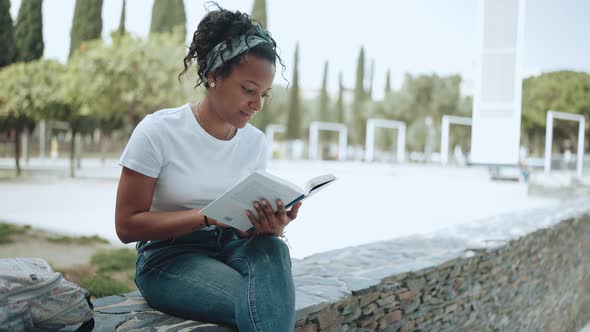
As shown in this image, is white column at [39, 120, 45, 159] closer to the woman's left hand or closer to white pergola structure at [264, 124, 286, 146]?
the woman's left hand

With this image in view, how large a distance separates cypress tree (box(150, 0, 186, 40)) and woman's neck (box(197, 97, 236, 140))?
1413cm

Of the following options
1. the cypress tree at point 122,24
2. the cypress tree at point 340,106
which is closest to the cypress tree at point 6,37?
the cypress tree at point 122,24

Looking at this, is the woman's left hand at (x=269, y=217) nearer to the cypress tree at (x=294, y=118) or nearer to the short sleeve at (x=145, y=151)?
the short sleeve at (x=145, y=151)

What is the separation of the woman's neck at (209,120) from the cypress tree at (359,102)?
121 ft

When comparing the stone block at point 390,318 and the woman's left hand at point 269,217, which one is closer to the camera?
the woman's left hand at point 269,217

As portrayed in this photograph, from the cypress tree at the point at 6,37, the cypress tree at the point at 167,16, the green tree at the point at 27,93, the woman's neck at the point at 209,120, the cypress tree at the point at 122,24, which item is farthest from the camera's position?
the cypress tree at the point at 167,16

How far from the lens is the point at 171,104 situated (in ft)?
40.5

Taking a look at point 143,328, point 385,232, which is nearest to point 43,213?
point 385,232

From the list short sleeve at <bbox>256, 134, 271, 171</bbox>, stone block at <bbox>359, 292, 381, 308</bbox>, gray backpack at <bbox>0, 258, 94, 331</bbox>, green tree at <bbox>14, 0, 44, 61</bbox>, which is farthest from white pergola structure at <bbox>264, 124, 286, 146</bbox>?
gray backpack at <bbox>0, 258, 94, 331</bbox>

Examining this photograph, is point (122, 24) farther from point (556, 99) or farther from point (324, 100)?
point (556, 99)

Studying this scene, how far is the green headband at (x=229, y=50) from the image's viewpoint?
177cm

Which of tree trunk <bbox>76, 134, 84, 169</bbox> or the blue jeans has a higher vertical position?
the blue jeans

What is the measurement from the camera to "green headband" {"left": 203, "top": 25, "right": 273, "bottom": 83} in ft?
5.79

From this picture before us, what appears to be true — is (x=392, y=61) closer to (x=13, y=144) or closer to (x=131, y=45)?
(x=131, y=45)
